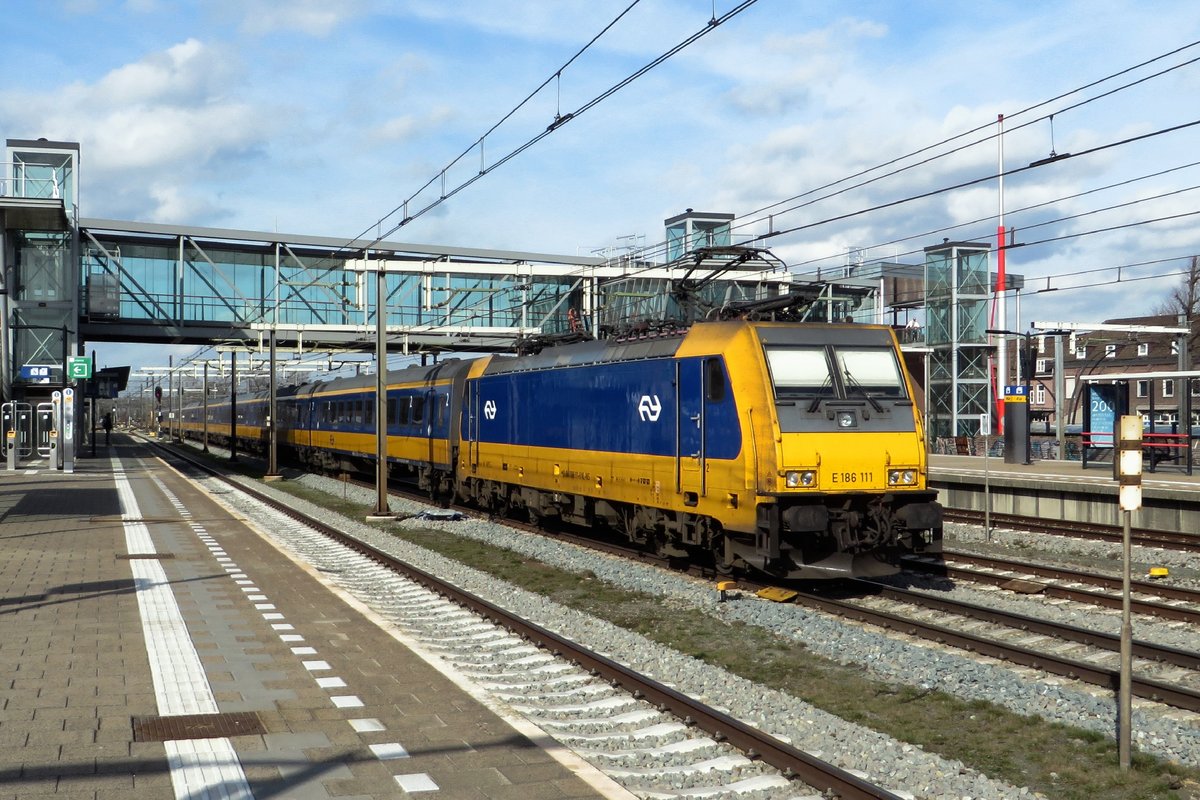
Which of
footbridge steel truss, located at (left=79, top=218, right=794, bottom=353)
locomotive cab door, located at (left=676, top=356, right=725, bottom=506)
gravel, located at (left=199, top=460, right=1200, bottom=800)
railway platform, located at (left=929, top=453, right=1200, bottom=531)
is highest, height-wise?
footbridge steel truss, located at (left=79, top=218, right=794, bottom=353)

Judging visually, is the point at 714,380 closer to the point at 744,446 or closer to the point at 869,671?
the point at 744,446

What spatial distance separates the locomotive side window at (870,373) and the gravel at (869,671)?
Result: 9.57 feet

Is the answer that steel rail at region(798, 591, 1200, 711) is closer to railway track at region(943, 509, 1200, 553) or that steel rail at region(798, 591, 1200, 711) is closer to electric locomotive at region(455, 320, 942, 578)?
electric locomotive at region(455, 320, 942, 578)

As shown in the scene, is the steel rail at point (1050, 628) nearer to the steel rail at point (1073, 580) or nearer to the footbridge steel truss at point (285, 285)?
the steel rail at point (1073, 580)

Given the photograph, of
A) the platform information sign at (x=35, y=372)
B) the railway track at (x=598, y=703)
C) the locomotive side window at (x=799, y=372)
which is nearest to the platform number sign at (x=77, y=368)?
the platform information sign at (x=35, y=372)

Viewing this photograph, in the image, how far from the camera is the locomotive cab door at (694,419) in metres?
15.1

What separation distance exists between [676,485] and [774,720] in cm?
736

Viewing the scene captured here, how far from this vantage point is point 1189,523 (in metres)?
21.4

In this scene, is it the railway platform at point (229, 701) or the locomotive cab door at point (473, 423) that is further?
the locomotive cab door at point (473, 423)

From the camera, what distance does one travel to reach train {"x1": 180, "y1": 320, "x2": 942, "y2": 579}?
13891 mm

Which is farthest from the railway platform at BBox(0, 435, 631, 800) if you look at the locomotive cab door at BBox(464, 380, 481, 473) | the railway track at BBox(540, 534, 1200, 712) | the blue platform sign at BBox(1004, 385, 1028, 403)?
the blue platform sign at BBox(1004, 385, 1028, 403)

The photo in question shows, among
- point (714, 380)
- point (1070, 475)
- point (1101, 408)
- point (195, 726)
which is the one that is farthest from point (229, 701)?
point (1101, 408)

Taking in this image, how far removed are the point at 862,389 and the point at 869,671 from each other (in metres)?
4.82

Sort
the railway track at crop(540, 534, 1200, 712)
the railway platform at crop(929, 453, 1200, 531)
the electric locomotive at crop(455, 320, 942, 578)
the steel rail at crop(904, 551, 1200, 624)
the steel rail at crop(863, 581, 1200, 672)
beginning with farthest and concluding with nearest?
the railway platform at crop(929, 453, 1200, 531), the electric locomotive at crop(455, 320, 942, 578), the steel rail at crop(904, 551, 1200, 624), the steel rail at crop(863, 581, 1200, 672), the railway track at crop(540, 534, 1200, 712)
